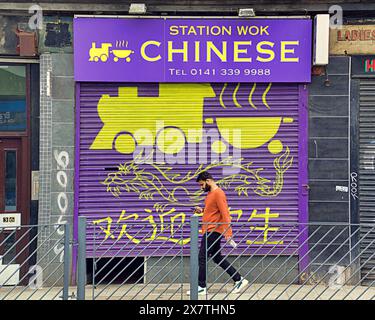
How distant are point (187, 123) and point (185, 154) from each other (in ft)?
1.77

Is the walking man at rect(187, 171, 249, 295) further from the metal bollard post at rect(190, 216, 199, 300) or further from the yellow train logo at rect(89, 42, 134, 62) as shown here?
the yellow train logo at rect(89, 42, 134, 62)

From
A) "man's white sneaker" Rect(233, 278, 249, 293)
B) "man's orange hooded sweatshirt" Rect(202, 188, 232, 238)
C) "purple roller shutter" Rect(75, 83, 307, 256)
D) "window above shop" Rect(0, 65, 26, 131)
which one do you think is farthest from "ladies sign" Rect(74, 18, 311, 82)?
"man's white sneaker" Rect(233, 278, 249, 293)

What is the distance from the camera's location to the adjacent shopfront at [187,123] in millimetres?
8500

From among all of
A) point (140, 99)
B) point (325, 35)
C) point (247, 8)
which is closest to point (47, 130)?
point (140, 99)

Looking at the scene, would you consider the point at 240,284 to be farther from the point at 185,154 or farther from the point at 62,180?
the point at 62,180

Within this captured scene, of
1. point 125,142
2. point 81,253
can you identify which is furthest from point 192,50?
point 81,253

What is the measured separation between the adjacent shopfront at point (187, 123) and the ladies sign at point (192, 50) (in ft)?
0.06

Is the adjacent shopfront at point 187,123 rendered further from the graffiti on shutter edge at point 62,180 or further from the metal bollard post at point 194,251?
the metal bollard post at point 194,251

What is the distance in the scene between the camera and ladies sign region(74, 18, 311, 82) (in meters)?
8.46

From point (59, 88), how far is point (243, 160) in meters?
3.38

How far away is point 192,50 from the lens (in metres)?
8.54

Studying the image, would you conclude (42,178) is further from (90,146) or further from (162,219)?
(162,219)

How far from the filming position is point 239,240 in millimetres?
8586

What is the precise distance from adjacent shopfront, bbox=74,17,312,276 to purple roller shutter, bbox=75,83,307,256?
2 centimetres
